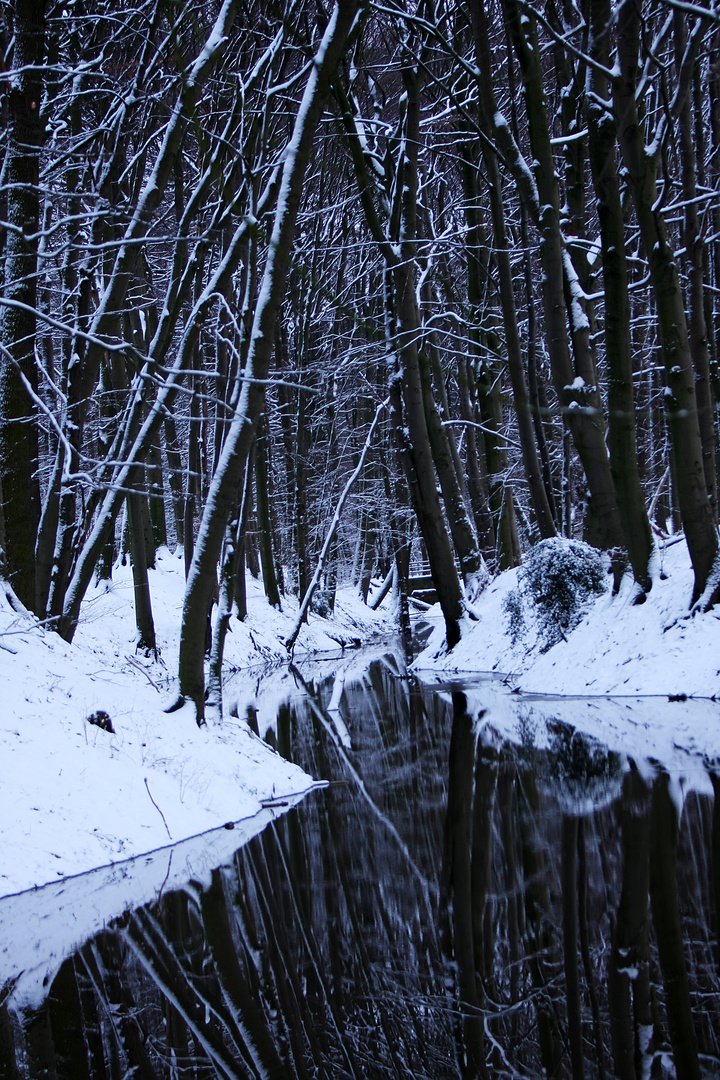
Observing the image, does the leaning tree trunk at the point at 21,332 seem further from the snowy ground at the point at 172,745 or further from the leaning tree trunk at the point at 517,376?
the leaning tree trunk at the point at 517,376

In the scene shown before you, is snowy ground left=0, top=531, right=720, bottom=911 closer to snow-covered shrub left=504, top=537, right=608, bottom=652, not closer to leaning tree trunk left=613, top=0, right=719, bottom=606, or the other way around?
snow-covered shrub left=504, top=537, right=608, bottom=652

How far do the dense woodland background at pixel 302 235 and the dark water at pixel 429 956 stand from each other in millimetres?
3160

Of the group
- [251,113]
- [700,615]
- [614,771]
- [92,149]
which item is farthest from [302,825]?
[92,149]

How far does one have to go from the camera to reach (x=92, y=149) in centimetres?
1376

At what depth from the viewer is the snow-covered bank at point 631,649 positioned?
34.9 ft

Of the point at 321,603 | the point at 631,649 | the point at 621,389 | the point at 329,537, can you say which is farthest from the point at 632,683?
the point at 321,603

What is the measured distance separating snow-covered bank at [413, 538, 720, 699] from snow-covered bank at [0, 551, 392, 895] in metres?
4.53

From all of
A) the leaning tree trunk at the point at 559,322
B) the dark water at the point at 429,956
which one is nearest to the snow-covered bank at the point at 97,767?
the dark water at the point at 429,956

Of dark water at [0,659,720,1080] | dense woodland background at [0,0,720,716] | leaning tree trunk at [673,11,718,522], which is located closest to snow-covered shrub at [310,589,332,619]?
dense woodland background at [0,0,720,716]

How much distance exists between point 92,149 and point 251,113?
11.1 feet

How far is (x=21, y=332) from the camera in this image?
11.0m

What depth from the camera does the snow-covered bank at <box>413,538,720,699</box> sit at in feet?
34.9

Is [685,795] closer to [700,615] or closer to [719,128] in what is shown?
[700,615]

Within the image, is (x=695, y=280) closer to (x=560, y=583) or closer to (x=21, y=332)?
(x=560, y=583)
